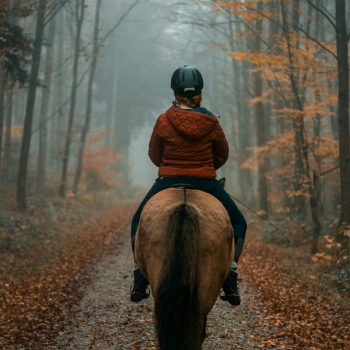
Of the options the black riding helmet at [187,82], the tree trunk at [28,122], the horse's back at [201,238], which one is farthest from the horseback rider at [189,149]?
the tree trunk at [28,122]

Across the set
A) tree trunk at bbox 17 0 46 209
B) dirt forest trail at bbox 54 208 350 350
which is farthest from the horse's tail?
tree trunk at bbox 17 0 46 209

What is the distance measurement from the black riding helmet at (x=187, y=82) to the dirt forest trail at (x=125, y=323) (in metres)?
3.50

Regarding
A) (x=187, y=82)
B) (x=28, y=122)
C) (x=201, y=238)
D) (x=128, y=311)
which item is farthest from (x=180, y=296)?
(x=28, y=122)

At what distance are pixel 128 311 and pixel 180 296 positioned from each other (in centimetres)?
452

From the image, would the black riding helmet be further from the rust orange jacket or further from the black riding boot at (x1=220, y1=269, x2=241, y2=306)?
the black riding boot at (x1=220, y1=269, x2=241, y2=306)

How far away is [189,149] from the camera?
15.4 ft

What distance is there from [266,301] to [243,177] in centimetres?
2093

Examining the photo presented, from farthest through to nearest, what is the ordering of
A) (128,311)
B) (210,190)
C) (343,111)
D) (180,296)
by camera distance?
(343,111) → (128,311) → (210,190) → (180,296)

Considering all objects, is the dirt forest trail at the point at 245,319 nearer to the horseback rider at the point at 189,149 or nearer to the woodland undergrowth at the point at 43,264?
the woodland undergrowth at the point at 43,264

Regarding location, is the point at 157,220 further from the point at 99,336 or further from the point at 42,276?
the point at 42,276

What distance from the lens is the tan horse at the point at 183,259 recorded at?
11.8 feet

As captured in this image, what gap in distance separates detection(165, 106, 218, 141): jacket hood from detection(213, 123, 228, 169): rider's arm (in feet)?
0.50

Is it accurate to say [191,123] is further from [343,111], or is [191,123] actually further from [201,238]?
[343,111]

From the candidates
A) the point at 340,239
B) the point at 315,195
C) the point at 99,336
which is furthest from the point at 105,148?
→ the point at 99,336
